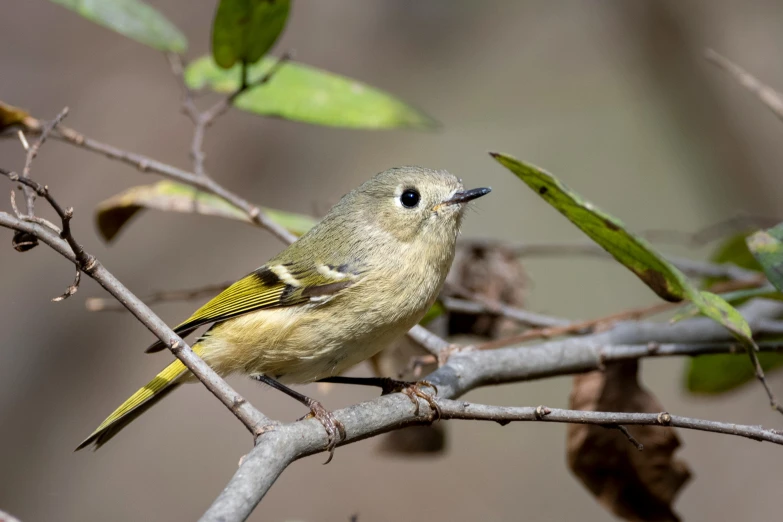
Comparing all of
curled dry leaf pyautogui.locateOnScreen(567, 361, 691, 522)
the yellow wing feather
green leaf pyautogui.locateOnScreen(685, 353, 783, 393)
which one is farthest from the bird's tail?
green leaf pyautogui.locateOnScreen(685, 353, 783, 393)

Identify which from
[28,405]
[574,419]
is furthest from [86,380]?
[574,419]

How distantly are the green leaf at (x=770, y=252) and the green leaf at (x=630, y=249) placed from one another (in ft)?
0.40

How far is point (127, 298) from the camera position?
40.9 inches

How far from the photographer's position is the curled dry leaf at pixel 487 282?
2152mm

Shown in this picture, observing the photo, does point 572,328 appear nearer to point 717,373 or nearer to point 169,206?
point 717,373

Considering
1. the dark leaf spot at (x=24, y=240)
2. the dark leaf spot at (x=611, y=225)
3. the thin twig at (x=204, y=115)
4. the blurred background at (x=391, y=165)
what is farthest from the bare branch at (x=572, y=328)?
the blurred background at (x=391, y=165)

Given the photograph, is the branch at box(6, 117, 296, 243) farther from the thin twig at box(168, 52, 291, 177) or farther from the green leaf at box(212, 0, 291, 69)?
the green leaf at box(212, 0, 291, 69)

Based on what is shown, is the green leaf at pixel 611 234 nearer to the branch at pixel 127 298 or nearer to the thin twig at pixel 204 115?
the branch at pixel 127 298

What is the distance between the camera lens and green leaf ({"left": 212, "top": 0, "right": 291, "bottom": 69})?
5.78ft

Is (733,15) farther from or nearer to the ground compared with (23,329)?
nearer to the ground

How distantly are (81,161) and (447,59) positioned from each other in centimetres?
204

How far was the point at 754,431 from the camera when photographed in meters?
1.05

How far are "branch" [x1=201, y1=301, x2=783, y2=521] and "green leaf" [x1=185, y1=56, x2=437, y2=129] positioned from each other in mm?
621

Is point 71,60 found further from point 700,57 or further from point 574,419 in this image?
point 574,419
